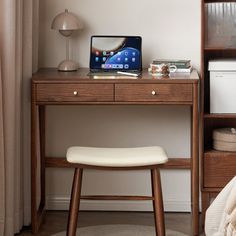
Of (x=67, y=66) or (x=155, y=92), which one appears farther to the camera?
(x=67, y=66)

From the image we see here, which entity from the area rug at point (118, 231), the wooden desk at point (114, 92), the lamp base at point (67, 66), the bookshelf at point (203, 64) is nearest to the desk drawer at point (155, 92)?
the wooden desk at point (114, 92)

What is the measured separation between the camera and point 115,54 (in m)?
4.03

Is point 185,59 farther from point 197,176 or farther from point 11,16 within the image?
point 11,16

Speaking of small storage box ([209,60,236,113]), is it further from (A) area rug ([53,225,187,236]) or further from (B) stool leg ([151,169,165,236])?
(A) area rug ([53,225,187,236])

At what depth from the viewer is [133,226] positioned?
402cm

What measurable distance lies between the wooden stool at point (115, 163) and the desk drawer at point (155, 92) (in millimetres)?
275

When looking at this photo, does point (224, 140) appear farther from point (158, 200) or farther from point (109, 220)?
point (109, 220)

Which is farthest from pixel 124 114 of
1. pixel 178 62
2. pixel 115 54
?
pixel 178 62

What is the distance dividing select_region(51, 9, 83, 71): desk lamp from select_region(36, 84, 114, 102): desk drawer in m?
0.35

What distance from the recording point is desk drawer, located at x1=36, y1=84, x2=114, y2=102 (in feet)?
12.2

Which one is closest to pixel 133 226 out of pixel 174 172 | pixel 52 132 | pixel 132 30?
pixel 174 172

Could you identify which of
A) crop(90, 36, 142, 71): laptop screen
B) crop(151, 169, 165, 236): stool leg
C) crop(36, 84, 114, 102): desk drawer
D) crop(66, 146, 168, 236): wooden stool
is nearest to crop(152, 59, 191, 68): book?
crop(90, 36, 142, 71): laptop screen

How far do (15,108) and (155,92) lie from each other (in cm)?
73

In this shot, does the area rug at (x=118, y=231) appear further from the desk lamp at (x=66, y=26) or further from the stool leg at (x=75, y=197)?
the desk lamp at (x=66, y=26)
